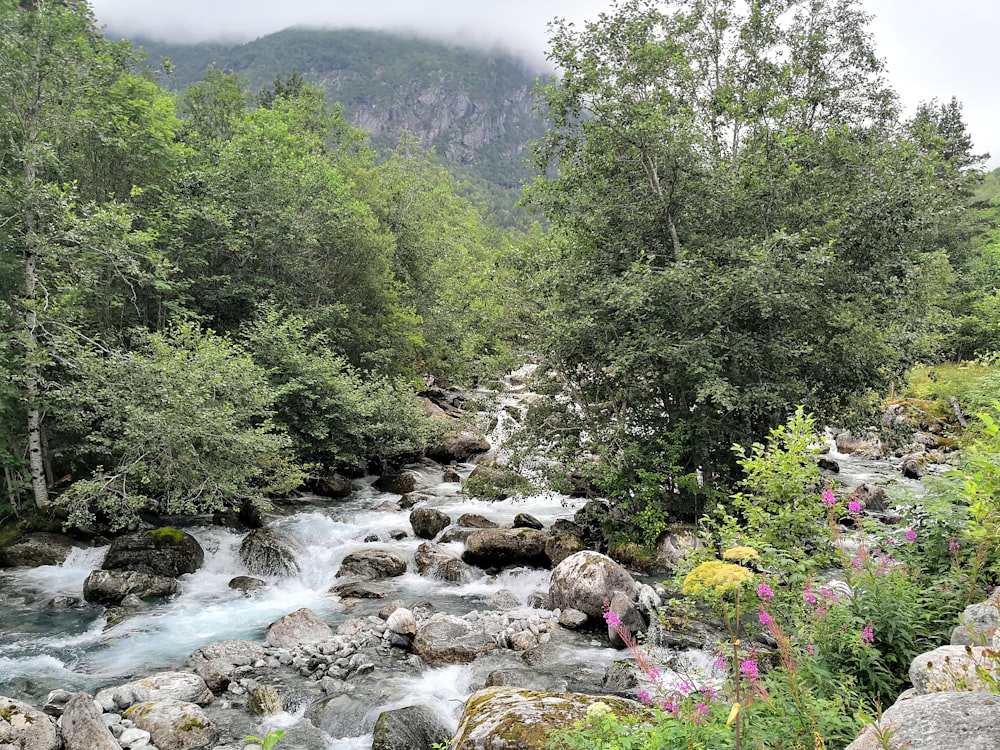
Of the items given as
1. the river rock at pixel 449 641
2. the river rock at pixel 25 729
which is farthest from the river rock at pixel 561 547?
the river rock at pixel 25 729

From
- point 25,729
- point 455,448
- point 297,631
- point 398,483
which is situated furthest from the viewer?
point 455,448

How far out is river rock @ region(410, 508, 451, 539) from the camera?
15922mm

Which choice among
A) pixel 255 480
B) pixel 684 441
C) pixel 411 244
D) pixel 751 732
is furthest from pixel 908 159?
pixel 411 244

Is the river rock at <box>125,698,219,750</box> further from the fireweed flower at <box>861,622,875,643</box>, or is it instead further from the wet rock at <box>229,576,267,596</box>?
the fireweed flower at <box>861,622,875,643</box>

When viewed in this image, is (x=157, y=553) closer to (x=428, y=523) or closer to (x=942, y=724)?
(x=428, y=523)

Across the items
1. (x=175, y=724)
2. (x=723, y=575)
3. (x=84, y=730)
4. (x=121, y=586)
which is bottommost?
(x=121, y=586)

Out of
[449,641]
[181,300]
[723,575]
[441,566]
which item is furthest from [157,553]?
[723,575]

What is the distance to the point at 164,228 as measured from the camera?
19.2 m

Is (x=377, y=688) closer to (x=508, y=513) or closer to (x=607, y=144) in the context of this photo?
(x=508, y=513)

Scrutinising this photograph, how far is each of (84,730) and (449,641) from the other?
16.6ft

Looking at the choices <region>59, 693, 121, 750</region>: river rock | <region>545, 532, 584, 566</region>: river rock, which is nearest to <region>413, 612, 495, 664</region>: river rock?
<region>545, 532, 584, 566</region>: river rock

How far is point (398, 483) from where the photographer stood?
69.5ft

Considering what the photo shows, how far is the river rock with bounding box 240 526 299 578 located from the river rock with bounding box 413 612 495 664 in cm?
482

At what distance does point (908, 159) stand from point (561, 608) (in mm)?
13423
